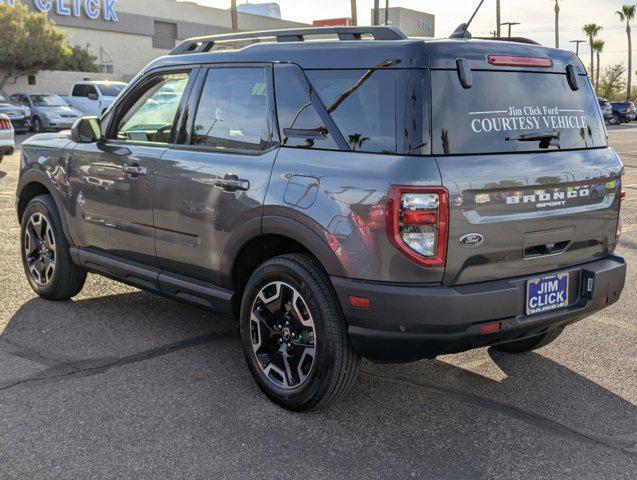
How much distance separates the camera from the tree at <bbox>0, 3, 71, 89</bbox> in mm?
38312

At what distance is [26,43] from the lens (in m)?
39.2

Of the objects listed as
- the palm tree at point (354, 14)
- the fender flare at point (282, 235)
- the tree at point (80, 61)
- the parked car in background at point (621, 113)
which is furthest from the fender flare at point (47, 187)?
the parked car in background at point (621, 113)

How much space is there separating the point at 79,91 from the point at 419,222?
29.2m

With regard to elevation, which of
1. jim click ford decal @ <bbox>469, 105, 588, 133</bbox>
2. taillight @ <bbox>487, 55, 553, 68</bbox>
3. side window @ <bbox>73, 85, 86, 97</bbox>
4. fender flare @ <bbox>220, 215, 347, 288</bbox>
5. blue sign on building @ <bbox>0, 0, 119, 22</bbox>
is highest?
blue sign on building @ <bbox>0, 0, 119, 22</bbox>

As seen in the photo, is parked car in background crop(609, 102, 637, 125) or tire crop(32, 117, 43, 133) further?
parked car in background crop(609, 102, 637, 125)

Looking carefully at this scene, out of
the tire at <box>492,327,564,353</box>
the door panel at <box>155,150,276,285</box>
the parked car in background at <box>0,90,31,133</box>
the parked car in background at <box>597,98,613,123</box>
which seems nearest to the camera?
the door panel at <box>155,150,276,285</box>

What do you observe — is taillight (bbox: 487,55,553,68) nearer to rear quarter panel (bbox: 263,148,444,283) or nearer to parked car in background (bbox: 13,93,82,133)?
rear quarter panel (bbox: 263,148,444,283)

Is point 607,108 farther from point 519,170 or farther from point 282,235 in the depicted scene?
point 282,235

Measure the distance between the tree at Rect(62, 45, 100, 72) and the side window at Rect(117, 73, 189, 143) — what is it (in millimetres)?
41893

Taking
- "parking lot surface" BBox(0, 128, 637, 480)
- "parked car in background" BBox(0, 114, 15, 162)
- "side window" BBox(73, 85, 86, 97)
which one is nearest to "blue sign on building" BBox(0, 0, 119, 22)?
"side window" BBox(73, 85, 86, 97)

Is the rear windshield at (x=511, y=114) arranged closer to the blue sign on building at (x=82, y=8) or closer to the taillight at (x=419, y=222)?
the taillight at (x=419, y=222)

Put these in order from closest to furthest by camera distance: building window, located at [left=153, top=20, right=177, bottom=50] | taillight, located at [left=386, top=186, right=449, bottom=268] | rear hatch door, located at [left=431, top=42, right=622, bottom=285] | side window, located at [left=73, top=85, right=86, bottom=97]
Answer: taillight, located at [left=386, top=186, right=449, bottom=268], rear hatch door, located at [left=431, top=42, right=622, bottom=285], side window, located at [left=73, top=85, right=86, bottom=97], building window, located at [left=153, top=20, right=177, bottom=50]

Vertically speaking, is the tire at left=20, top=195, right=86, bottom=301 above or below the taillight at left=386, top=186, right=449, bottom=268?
below

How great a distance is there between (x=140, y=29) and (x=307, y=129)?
4989 centimetres
